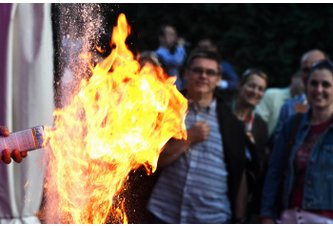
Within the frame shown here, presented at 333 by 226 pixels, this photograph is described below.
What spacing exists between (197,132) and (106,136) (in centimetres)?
122

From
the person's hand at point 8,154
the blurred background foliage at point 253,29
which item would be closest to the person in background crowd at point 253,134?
the person's hand at point 8,154

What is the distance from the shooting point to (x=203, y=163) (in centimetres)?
533

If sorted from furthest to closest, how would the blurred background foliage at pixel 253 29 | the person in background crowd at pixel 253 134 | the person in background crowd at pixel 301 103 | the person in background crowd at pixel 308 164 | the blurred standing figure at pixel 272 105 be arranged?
the blurred background foliage at pixel 253 29
the blurred standing figure at pixel 272 105
the person in background crowd at pixel 301 103
the person in background crowd at pixel 253 134
the person in background crowd at pixel 308 164

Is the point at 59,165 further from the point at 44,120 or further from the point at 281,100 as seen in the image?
the point at 281,100

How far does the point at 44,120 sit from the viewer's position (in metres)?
5.04

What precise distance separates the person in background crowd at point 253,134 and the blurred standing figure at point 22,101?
155cm

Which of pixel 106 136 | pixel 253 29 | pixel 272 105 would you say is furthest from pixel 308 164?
pixel 253 29

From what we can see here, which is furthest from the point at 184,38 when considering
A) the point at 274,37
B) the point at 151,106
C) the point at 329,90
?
the point at 151,106

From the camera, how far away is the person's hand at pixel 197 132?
5.23 m

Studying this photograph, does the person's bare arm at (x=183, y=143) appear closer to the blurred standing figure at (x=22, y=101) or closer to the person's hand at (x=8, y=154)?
the blurred standing figure at (x=22, y=101)

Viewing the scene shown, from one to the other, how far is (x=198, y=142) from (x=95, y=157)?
1.30 metres

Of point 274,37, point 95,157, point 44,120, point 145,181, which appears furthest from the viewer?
point 274,37

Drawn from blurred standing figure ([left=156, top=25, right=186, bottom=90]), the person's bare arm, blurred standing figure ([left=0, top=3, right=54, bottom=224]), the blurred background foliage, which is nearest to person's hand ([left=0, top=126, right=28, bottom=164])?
blurred standing figure ([left=0, top=3, right=54, bottom=224])

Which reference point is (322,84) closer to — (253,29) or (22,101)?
(22,101)
